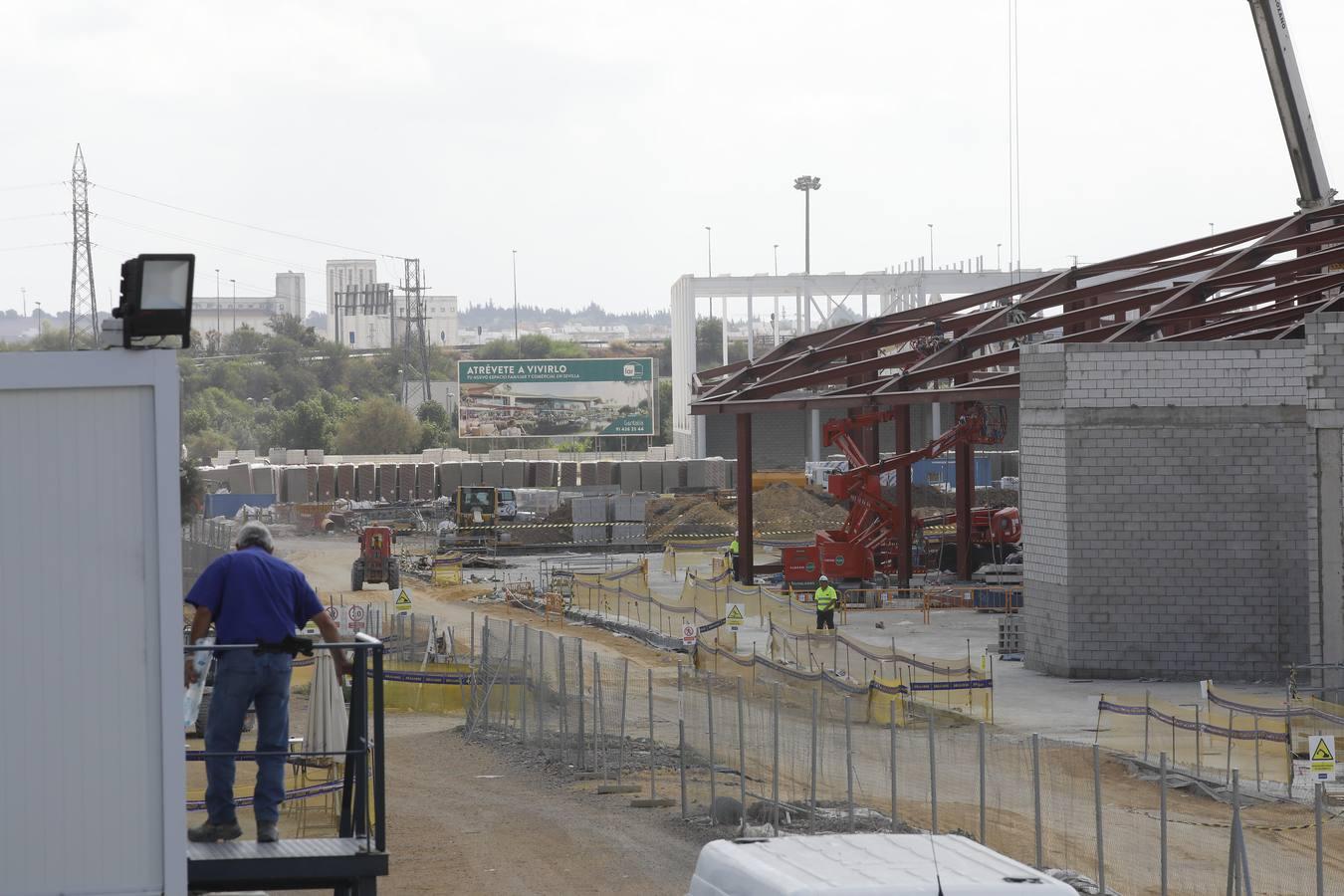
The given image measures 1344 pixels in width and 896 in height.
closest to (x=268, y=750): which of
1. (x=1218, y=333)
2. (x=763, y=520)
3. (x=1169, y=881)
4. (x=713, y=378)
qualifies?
(x=1169, y=881)

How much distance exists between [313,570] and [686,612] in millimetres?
21769

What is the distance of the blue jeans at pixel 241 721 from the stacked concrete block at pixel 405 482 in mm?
71587

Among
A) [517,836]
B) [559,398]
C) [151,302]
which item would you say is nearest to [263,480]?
[559,398]

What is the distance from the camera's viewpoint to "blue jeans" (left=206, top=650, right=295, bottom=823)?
8.53 m

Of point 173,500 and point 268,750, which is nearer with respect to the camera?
point 173,500

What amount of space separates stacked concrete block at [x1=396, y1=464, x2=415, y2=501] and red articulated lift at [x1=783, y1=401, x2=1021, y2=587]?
36.7m

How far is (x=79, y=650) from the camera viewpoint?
7.01 meters

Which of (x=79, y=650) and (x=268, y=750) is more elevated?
Result: (x=79, y=650)

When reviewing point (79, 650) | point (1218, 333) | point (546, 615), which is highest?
point (1218, 333)

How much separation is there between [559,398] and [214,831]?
100.0 meters

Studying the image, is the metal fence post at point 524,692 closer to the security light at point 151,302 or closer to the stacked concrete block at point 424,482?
the security light at point 151,302

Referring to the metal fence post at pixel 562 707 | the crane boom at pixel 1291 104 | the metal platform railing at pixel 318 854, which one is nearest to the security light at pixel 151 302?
the metal platform railing at pixel 318 854

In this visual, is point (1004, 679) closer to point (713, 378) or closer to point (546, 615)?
point (546, 615)

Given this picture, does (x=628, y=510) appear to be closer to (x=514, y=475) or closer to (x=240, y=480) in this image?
(x=514, y=475)
